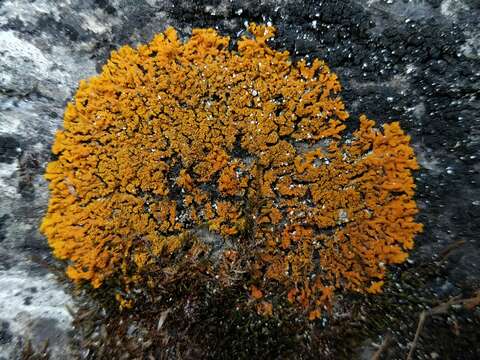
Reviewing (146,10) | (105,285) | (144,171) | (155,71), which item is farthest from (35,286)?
(146,10)

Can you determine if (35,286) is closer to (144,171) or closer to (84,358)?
(84,358)

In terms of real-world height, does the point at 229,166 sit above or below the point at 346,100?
below

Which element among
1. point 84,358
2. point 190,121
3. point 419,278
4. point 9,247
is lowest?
point 84,358
